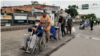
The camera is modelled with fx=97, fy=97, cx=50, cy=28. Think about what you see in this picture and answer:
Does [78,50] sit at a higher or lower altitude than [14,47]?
lower

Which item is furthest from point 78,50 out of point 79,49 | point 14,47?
point 14,47

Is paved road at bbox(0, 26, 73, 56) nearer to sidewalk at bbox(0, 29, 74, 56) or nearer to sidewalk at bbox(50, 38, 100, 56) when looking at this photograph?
sidewalk at bbox(0, 29, 74, 56)

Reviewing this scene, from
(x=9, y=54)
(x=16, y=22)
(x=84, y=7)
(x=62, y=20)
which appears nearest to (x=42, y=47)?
(x=9, y=54)

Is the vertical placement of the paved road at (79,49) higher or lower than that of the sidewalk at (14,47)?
lower

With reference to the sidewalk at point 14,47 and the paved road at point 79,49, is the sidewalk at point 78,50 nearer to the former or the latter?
the paved road at point 79,49

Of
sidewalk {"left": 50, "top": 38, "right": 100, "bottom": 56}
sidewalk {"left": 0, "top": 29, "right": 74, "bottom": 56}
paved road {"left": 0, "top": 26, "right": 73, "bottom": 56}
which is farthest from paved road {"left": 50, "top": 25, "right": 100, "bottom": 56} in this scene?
paved road {"left": 0, "top": 26, "right": 73, "bottom": 56}

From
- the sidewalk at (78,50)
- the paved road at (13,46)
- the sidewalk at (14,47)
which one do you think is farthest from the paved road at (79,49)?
the paved road at (13,46)

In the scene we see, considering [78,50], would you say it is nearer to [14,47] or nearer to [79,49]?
[79,49]

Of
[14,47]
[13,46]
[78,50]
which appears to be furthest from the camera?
[13,46]

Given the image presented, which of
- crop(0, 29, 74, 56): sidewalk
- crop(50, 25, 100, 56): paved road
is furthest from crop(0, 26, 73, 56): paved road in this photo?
crop(50, 25, 100, 56): paved road

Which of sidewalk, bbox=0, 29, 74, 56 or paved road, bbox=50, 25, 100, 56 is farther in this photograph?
paved road, bbox=50, 25, 100, 56

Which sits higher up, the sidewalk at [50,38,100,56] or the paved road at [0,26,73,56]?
the paved road at [0,26,73,56]

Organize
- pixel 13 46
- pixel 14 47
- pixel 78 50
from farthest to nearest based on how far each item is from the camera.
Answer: pixel 13 46
pixel 14 47
pixel 78 50

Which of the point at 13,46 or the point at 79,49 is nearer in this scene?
the point at 79,49
